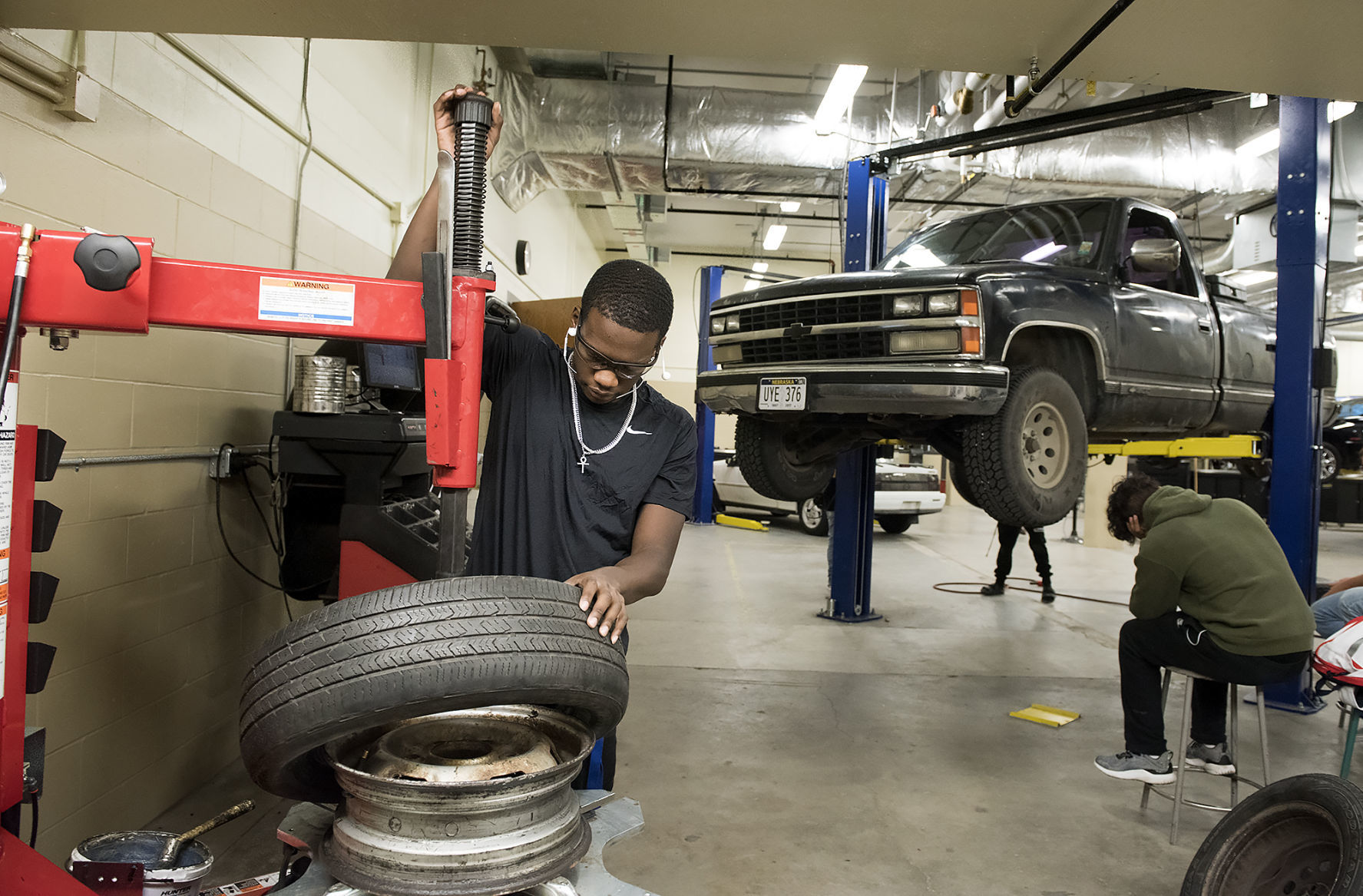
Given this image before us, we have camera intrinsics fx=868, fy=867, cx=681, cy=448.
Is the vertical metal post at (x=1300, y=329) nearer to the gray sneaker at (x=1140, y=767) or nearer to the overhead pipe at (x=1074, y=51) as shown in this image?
the gray sneaker at (x=1140, y=767)

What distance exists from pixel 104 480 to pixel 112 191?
80cm

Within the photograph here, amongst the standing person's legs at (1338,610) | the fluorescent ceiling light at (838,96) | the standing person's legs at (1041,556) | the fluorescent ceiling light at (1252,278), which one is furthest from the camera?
the fluorescent ceiling light at (1252,278)

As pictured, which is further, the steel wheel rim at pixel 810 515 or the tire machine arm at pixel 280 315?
the steel wheel rim at pixel 810 515

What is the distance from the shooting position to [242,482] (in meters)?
3.19

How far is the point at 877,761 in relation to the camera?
3.58 meters

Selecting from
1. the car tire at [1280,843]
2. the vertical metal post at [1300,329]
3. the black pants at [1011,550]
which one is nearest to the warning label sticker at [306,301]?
the car tire at [1280,843]

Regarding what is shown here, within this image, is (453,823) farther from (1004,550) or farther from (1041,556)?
(1004,550)

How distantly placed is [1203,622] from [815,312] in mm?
2008

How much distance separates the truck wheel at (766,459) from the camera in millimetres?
4812

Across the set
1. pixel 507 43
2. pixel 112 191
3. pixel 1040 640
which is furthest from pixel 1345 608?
pixel 112 191

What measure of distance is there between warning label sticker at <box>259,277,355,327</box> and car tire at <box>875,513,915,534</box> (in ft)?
33.2

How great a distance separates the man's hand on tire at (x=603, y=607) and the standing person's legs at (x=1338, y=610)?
3802 mm

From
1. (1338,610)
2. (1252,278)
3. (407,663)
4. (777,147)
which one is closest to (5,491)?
(407,663)

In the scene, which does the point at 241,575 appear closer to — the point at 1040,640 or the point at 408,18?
the point at 408,18
